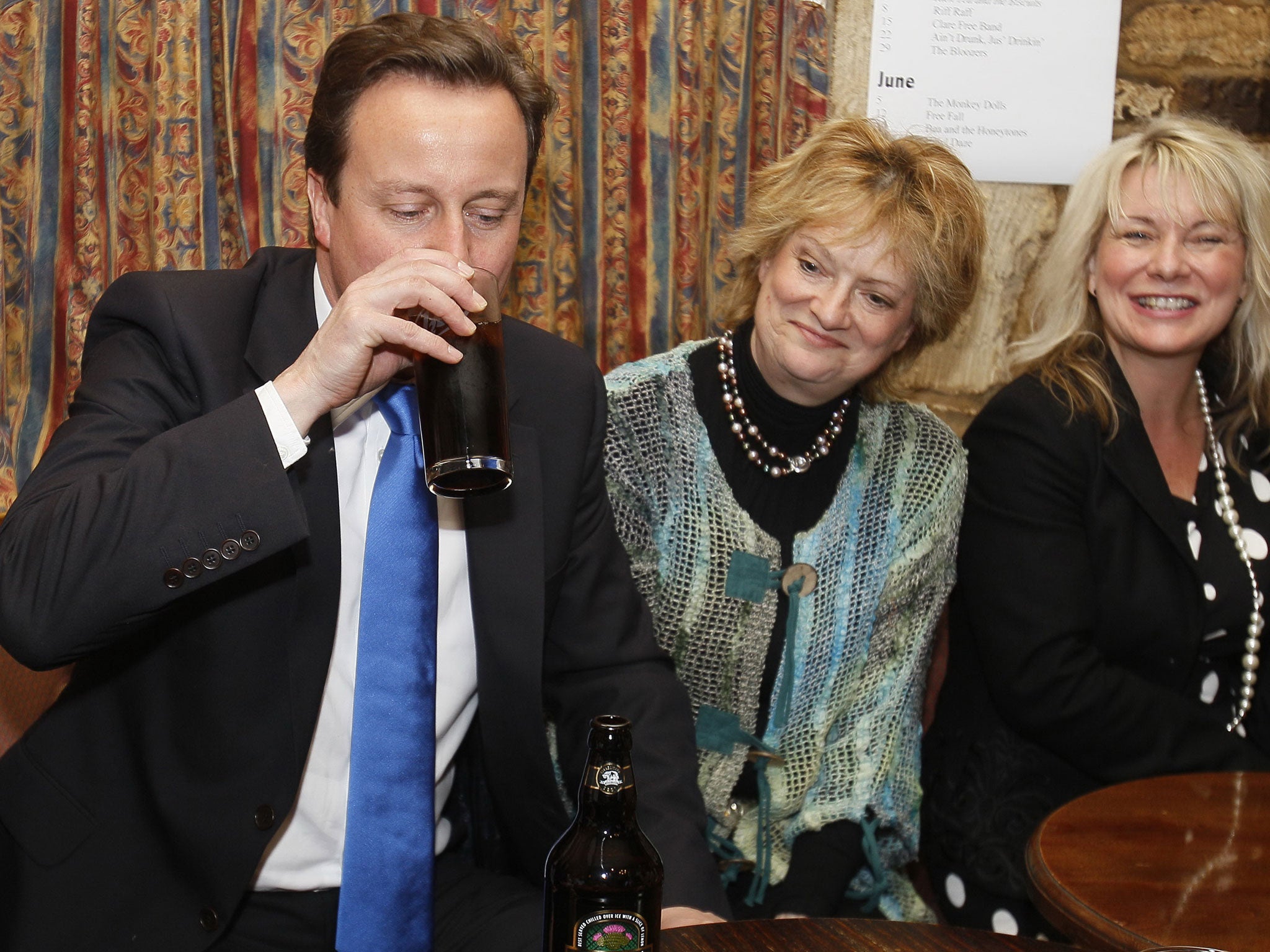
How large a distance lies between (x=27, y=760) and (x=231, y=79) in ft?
4.30

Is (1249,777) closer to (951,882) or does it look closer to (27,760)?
(951,882)

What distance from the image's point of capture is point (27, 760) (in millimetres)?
1407

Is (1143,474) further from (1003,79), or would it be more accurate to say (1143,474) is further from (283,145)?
(283,145)

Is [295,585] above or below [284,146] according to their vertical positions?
below

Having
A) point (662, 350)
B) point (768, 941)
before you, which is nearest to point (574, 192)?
point (662, 350)

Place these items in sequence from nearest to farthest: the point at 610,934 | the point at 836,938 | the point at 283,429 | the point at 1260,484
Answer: the point at 610,934 < the point at 836,938 < the point at 283,429 < the point at 1260,484

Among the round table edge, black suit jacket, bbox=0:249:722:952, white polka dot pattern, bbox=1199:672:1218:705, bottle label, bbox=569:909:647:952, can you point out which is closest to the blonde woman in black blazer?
white polka dot pattern, bbox=1199:672:1218:705

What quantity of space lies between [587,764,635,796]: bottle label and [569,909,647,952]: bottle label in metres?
0.09

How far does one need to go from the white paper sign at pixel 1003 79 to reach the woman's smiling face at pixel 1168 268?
18.1 inches

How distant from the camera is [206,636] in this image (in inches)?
54.2

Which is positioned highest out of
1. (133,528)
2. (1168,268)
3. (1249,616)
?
(1168,268)

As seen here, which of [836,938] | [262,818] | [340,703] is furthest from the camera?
[340,703]

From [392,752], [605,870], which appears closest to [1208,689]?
[392,752]

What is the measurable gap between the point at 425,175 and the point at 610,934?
0.92 m
